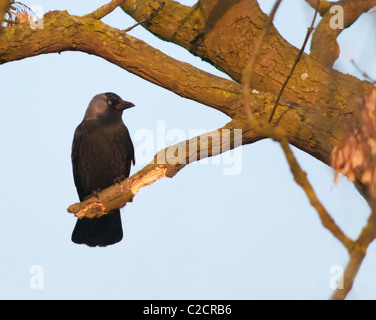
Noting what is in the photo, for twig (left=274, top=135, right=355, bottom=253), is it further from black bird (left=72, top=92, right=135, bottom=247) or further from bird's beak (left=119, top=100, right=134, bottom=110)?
bird's beak (left=119, top=100, right=134, bottom=110)

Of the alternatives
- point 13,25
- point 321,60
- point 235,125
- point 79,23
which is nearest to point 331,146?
point 235,125

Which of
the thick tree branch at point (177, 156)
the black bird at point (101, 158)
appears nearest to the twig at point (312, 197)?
the thick tree branch at point (177, 156)

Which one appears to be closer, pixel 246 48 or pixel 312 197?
pixel 312 197

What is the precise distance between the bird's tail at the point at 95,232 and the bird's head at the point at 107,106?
3.73 feet

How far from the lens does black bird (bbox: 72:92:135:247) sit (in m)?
6.43

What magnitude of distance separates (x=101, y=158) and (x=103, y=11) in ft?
6.21

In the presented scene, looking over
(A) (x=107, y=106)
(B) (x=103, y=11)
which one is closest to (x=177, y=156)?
(B) (x=103, y=11)

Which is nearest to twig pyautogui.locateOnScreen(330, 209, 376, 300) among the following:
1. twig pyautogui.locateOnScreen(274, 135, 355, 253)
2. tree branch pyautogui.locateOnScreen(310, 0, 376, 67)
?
twig pyautogui.locateOnScreen(274, 135, 355, 253)

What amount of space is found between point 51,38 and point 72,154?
6.90 ft

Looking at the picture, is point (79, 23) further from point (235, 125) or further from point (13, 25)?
point (235, 125)

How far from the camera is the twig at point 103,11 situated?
502 centimetres

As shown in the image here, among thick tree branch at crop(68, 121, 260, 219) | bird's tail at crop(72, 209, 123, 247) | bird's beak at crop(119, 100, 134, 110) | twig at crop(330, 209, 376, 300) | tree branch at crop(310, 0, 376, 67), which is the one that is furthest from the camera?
bird's beak at crop(119, 100, 134, 110)

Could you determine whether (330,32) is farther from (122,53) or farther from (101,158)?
(101,158)

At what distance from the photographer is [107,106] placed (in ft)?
22.1
